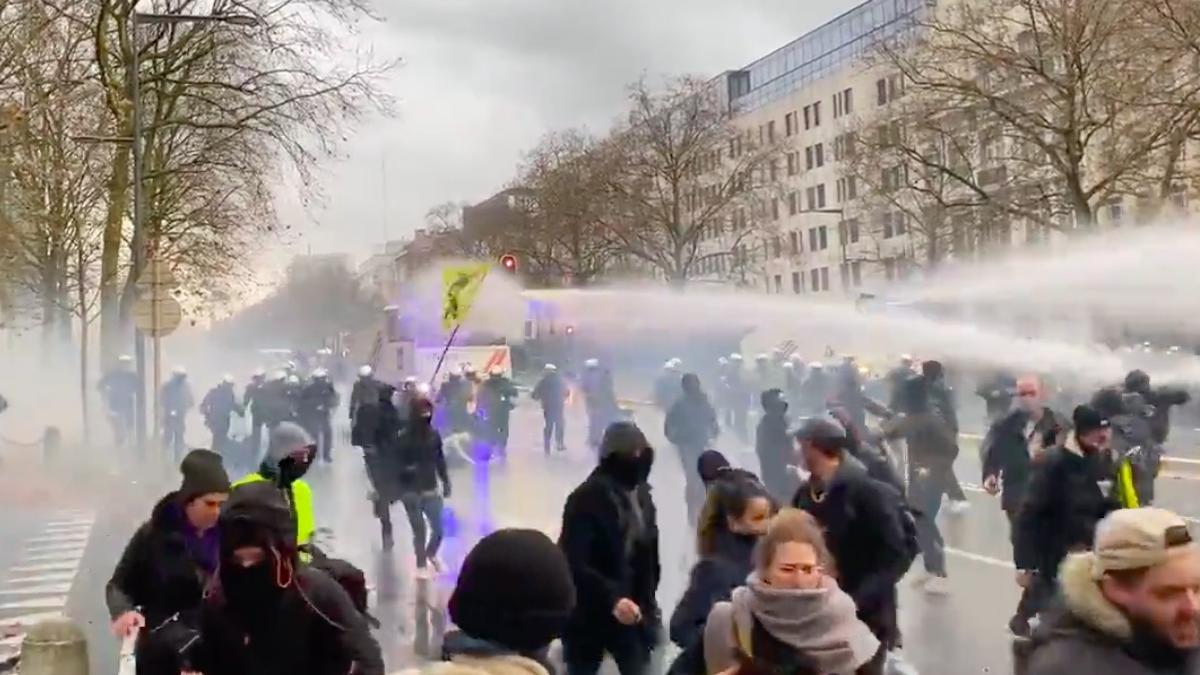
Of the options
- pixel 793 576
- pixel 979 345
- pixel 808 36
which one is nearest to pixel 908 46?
pixel 979 345

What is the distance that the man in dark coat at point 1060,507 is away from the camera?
669cm

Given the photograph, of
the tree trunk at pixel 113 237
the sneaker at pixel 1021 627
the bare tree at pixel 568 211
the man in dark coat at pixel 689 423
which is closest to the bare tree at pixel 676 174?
the bare tree at pixel 568 211

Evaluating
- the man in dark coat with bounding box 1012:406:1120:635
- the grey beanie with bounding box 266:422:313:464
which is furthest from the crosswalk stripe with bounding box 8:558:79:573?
the man in dark coat with bounding box 1012:406:1120:635

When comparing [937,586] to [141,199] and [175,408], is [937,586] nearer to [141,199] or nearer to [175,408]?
[175,408]

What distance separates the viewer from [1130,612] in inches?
108

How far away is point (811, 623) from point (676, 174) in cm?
5046

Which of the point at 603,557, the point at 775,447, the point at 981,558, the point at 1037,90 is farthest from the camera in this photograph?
the point at 1037,90

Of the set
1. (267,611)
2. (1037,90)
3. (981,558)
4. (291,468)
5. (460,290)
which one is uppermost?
(1037,90)

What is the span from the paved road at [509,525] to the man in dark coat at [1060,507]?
4.53 ft

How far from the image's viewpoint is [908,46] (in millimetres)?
34938

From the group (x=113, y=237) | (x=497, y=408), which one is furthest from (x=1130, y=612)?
(x=113, y=237)

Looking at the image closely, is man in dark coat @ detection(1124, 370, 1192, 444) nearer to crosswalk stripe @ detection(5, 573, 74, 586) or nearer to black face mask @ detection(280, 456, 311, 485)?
black face mask @ detection(280, 456, 311, 485)

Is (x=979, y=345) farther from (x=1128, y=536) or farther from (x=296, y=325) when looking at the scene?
(x=296, y=325)

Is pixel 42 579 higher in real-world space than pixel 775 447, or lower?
lower
